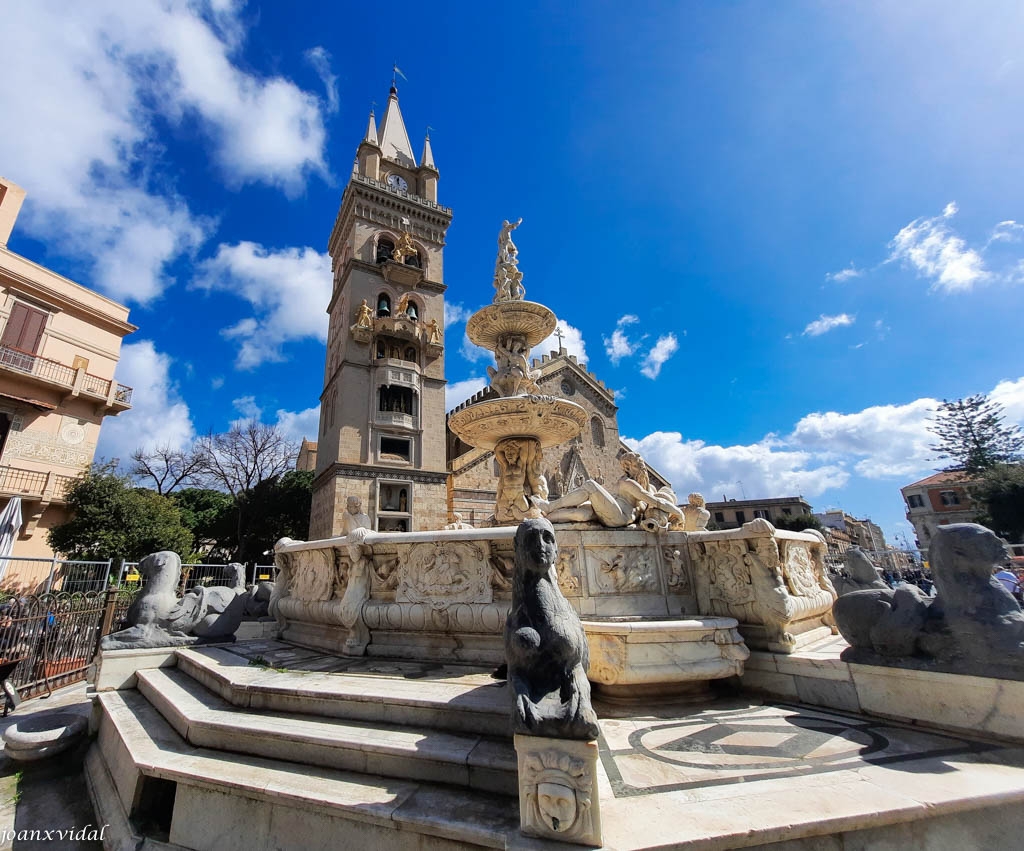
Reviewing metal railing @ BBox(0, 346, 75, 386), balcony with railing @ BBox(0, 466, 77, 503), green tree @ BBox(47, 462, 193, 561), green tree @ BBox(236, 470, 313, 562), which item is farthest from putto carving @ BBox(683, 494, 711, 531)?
green tree @ BBox(236, 470, 313, 562)

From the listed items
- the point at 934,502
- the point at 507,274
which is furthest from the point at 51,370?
the point at 934,502

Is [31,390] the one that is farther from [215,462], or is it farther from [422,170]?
[422,170]

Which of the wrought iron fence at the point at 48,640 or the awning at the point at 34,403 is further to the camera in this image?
the awning at the point at 34,403

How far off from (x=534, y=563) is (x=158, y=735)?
3445mm

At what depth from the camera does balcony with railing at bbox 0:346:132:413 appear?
55.3 feet

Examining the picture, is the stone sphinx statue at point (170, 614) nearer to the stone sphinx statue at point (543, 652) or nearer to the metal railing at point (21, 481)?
the stone sphinx statue at point (543, 652)

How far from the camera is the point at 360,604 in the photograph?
488 cm

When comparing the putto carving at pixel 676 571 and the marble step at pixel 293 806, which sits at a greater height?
the putto carving at pixel 676 571

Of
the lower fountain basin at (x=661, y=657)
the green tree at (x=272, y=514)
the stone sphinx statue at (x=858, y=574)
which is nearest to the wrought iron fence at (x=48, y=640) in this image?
the lower fountain basin at (x=661, y=657)

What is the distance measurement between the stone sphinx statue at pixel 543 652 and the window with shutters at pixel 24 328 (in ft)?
79.1

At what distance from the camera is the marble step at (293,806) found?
7.09 feet

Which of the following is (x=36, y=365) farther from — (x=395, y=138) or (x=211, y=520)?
(x=395, y=138)

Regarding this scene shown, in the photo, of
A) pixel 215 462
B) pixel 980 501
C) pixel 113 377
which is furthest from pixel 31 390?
pixel 980 501

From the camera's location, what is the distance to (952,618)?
313cm
